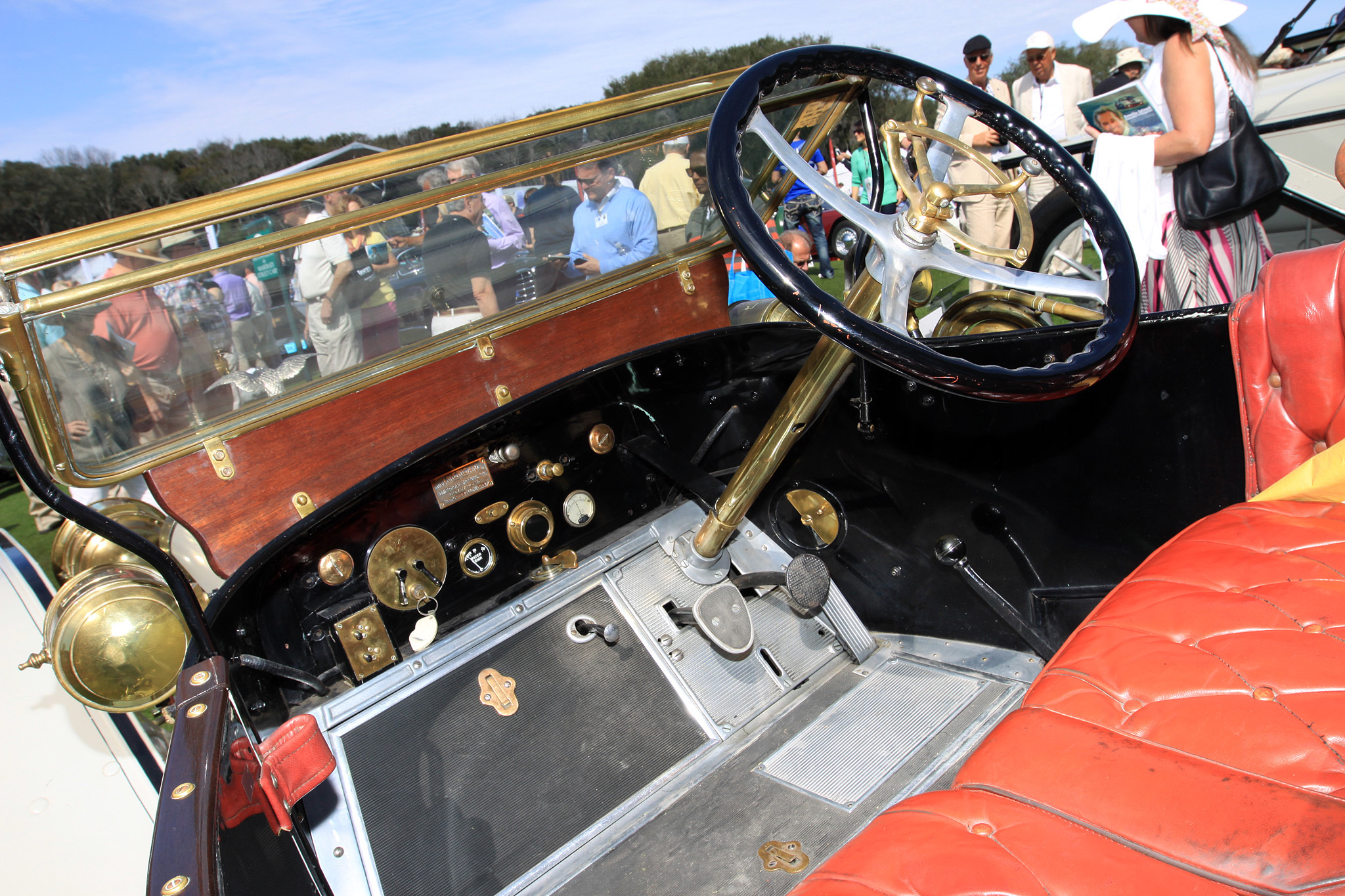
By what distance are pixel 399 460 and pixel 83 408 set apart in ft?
1.58

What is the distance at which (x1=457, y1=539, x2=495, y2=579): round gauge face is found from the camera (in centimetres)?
171

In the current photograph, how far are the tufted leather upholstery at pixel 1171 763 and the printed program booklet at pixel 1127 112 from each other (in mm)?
2237

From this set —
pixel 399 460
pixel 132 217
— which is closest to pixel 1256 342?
pixel 399 460

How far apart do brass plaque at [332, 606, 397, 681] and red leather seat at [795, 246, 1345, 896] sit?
1005mm

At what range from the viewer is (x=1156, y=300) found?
10.2 feet

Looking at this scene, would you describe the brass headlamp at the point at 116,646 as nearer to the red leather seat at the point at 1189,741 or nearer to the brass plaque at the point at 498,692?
the brass plaque at the point at 498,692

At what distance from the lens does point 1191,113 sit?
8.82ft

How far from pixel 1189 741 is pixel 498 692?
3.88 feet

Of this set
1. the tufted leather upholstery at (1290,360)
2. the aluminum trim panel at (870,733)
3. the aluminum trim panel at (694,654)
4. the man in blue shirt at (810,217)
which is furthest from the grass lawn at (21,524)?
the man in blue shirt at (810,217)

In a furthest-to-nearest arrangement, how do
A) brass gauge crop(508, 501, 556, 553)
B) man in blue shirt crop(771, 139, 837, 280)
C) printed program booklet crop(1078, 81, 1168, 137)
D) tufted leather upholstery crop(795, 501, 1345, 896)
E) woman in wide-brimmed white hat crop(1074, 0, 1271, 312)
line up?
man in blue shirt crop(771, 139, 837, 280) → printed program booklet crop(1078, 81, 1168, 137) → woman in wide-brimmed white hat crop(1074, 0, 1271, 312) → brass gauge crop(508, 501, 556, 553) → tufted leather upholstery crop(795, 501, 1345, 896)

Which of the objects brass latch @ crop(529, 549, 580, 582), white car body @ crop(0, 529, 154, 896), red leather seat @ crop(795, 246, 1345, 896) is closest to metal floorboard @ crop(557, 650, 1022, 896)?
red leather seat @ crop(795, 246, 1345, 896)

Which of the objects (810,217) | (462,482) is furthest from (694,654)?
(810,217)

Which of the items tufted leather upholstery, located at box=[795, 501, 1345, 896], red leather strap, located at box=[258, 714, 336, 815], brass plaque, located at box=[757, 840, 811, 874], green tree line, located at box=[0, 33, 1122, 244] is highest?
green tree line, located at box=[0, 33, 1122, 244]

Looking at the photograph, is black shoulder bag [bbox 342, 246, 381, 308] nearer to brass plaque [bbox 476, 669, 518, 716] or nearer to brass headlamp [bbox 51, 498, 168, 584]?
brass headlamp [bbox 51, 498, 168, 584]
